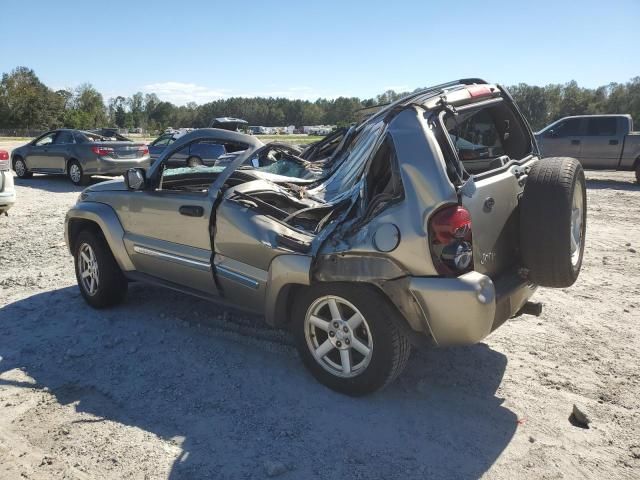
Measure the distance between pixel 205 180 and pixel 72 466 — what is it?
3.03 metres

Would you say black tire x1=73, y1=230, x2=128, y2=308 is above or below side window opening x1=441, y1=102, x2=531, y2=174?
below

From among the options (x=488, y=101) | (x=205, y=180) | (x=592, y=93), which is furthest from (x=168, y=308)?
(x=592, y=93)

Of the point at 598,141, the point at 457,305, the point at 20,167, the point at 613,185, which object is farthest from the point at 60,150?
the point at 613,185

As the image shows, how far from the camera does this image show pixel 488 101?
3889 millimetres

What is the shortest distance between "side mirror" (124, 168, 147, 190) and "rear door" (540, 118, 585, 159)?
1413 cm

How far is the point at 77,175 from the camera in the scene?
13852mm

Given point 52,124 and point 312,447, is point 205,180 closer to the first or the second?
point 312,447

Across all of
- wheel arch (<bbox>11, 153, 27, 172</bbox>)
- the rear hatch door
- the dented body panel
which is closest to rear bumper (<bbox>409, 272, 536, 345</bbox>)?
the dented body panel

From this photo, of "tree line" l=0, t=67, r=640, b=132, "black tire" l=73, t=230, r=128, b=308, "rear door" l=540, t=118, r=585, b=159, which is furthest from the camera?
"tree line" l=0, t=67, r=640, b=132

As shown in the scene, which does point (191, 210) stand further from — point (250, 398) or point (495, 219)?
point (495, 219)

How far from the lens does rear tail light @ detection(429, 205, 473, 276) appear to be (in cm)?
293

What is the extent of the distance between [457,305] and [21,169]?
52.3 feet

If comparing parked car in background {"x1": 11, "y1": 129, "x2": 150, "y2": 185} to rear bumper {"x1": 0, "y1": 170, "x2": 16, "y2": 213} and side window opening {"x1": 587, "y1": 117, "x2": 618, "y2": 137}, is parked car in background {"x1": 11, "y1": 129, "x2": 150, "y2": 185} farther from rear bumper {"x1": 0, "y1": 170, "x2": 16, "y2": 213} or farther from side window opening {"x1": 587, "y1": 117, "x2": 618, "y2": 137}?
side window opening {"x1": 587, "y1": 117, "x2": 618, "y2": 137}

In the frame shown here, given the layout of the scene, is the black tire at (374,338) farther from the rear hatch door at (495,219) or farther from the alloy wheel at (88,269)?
the alloy wheel at (88,269)
